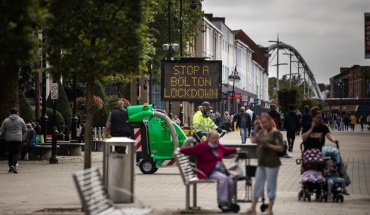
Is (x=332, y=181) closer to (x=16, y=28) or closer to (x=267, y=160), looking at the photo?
(x=267, y=160)

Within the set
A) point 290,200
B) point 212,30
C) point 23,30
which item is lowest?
point 290,200

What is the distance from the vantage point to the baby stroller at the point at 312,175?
19.7m

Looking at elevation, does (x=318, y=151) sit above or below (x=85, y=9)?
below

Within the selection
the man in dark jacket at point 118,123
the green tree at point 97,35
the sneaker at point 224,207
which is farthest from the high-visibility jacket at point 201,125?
the sneaker at point 224,207

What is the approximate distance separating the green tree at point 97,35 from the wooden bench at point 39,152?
18.9 metres

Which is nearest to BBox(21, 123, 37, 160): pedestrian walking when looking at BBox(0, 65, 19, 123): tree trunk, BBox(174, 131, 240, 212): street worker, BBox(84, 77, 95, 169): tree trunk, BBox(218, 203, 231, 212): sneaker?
BBox(0, 65, 19, 123): tree trunk

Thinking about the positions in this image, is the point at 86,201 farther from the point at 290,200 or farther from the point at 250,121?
the point at 250,121

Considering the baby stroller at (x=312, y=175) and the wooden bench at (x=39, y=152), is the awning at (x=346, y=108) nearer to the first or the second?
the wooden bench at (x=39, y=152)

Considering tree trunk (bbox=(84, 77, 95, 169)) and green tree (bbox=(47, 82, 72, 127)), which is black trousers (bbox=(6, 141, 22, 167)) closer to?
tree trunk (bbox=(84, 77, 95, 169))

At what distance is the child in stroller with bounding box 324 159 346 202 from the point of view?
1969 centimetres

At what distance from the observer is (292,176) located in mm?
27375

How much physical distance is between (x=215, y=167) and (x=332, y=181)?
11.5 feet

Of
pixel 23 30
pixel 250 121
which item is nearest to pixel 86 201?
pixel 23 30

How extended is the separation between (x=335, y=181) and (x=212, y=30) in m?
91.6
